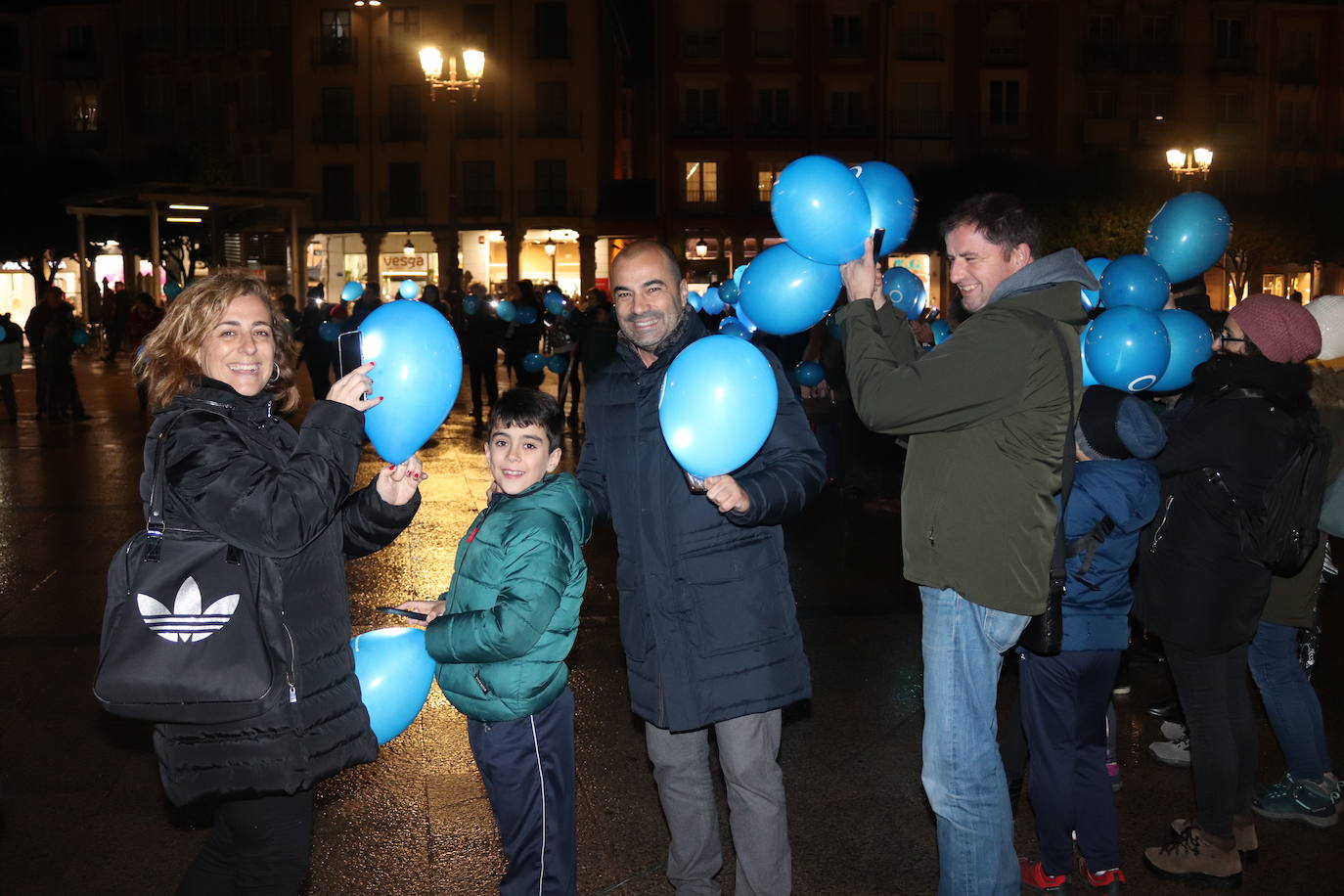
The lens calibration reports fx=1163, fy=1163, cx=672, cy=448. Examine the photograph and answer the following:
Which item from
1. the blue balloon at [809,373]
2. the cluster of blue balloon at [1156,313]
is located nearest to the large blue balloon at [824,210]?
the cluster of blue balloon at [1156,313]

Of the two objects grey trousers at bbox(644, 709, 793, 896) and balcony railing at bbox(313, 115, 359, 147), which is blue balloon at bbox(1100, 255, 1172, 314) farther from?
balcony railing at bbox(313, 115, 359, 147)

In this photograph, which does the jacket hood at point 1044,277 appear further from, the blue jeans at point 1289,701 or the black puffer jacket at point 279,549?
the blue jeans at point 1289,701

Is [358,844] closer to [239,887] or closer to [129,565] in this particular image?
[239,887]

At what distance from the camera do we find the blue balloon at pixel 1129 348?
A: 3.82 m

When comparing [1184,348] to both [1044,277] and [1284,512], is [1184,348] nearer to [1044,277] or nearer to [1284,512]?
[1284,512]

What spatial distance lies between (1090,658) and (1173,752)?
1.55 metres

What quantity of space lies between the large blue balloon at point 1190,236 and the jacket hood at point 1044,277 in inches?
87.0

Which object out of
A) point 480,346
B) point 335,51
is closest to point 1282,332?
point 480,346

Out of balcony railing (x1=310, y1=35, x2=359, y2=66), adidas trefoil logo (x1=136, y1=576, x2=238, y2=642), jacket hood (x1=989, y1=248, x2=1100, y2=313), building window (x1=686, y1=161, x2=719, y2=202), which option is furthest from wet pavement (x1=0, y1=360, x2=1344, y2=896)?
balcony railing (x1=310, y1=35, x2=359, y2=66)

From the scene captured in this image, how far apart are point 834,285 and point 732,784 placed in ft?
5.21

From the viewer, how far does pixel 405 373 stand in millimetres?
3033

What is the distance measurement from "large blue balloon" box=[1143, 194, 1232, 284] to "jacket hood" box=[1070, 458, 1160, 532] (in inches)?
69.6

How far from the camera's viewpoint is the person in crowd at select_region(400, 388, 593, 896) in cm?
305

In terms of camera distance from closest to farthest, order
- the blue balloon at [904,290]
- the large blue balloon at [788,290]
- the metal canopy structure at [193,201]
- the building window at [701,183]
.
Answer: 1. the large blue balloon at [788,290]
2. the blue balloon at [904,290]
3. the metal canopy structure at [193,201]
4. the building window at [701,183]
